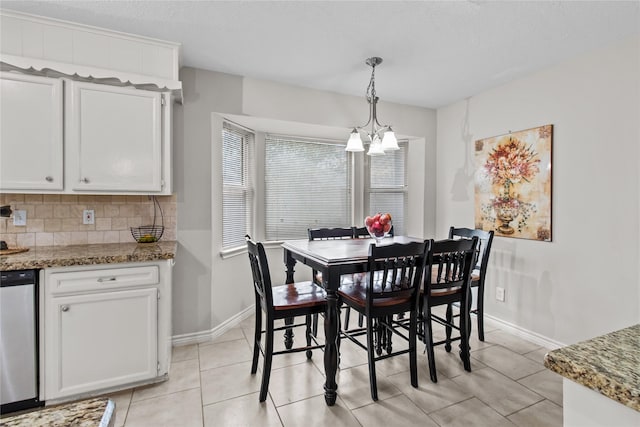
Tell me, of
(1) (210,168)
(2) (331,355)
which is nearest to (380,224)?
(2) (331,355)

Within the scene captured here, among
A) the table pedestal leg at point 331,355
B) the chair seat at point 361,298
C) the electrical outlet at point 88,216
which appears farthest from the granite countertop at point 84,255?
the chair seat at point 361,298

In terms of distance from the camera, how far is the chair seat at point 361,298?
2.08 meters

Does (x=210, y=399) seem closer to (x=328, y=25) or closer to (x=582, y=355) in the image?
(x=582, y=355)

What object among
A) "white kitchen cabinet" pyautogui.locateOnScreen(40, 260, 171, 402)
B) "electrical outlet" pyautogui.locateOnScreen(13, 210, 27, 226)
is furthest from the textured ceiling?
"white kitchen cabinet" pyautogui.locateOnScreen(40, 260, 171, 402)

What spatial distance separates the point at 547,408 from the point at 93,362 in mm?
2786

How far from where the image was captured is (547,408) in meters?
1.93

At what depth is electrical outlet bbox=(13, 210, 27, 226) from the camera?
2.24m

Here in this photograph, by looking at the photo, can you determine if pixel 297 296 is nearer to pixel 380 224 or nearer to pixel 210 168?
pixel 380 224

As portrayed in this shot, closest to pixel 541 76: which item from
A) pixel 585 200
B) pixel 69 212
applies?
pixel 585 200

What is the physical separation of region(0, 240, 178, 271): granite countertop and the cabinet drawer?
0.22 ft

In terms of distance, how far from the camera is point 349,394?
2.08m

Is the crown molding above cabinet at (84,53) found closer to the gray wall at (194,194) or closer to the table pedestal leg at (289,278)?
the gray wall at (194,194)

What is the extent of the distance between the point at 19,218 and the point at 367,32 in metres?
2.75

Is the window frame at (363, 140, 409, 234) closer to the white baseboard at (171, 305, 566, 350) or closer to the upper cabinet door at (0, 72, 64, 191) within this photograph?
the white baseboard at (171, 305, 566, 350)
